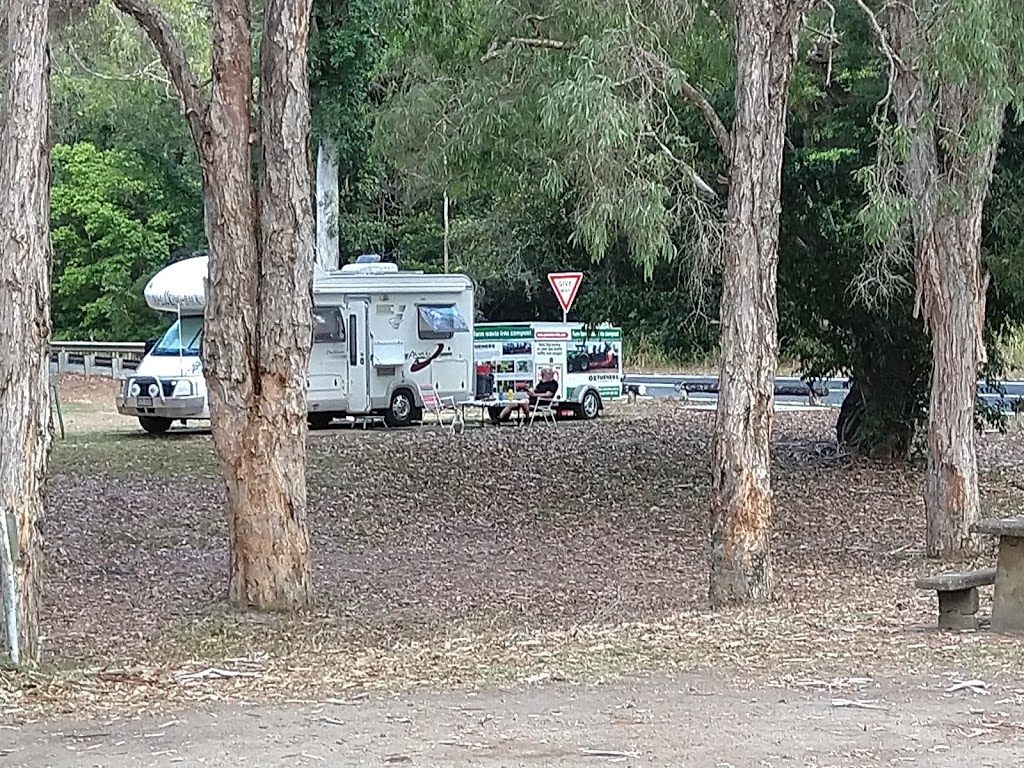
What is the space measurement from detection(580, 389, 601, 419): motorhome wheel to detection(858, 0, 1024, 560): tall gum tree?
15.0m

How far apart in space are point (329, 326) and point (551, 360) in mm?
4980

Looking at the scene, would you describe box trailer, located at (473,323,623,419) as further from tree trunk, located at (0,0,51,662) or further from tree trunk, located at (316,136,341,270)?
tree trunk, located at (0,0,51,662)

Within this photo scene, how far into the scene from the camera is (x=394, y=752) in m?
6.39

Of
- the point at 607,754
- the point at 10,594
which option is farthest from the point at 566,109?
the point at 607,754

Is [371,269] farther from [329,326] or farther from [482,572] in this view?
[482,572]

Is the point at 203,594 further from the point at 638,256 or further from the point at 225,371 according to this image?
the point at 638,256

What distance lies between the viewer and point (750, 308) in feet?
36.2

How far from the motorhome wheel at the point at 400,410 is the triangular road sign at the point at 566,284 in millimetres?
3902

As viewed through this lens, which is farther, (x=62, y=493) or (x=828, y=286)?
(x=828, y=286)

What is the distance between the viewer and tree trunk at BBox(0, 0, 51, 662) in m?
8.55

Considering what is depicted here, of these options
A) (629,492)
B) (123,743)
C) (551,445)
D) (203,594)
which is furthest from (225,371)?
(551,445)

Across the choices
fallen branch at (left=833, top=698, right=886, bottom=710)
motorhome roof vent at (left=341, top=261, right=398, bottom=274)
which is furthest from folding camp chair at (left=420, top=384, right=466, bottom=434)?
fallen branch at (left=833, top=698, right=886, bottom=710)

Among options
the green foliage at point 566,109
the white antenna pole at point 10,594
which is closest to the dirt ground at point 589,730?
the white antenna pole at point 10,594

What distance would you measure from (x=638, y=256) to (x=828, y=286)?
762 cm
